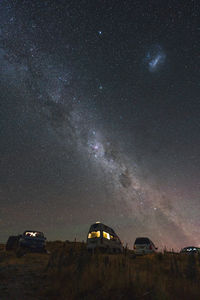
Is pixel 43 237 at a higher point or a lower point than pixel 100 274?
higher

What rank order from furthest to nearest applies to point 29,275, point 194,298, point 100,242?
point 100,242
point 29,275
point 194,298

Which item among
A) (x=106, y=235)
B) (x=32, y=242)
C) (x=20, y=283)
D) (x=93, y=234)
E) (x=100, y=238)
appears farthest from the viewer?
(x=106, y=235)

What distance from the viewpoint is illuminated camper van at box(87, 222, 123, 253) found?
15.3 m

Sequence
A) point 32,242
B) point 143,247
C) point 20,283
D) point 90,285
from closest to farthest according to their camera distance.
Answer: point 90,285 < point 20,283 < point 32,242 < point 143,247

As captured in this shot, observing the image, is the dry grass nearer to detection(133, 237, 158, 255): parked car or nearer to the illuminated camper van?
the illuminated camper van

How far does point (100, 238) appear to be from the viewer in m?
15.4

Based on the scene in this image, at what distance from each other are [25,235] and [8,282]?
10.3 meters

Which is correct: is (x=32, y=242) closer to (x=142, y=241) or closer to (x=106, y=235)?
(x=106, y=235)

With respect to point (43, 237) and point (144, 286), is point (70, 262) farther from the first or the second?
point (43, 237)

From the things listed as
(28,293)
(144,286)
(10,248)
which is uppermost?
(10,248)

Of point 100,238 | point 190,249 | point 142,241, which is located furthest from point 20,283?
point 190,249

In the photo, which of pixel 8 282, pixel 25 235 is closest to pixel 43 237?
pixel 25 235

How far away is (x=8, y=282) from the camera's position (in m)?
6.27

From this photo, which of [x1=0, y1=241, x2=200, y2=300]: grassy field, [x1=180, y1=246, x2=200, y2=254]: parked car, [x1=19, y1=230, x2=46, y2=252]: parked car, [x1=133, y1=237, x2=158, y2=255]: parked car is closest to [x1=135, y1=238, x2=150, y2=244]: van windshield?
[x1=133, y1=237, x2=158, y2=255]: parked car
